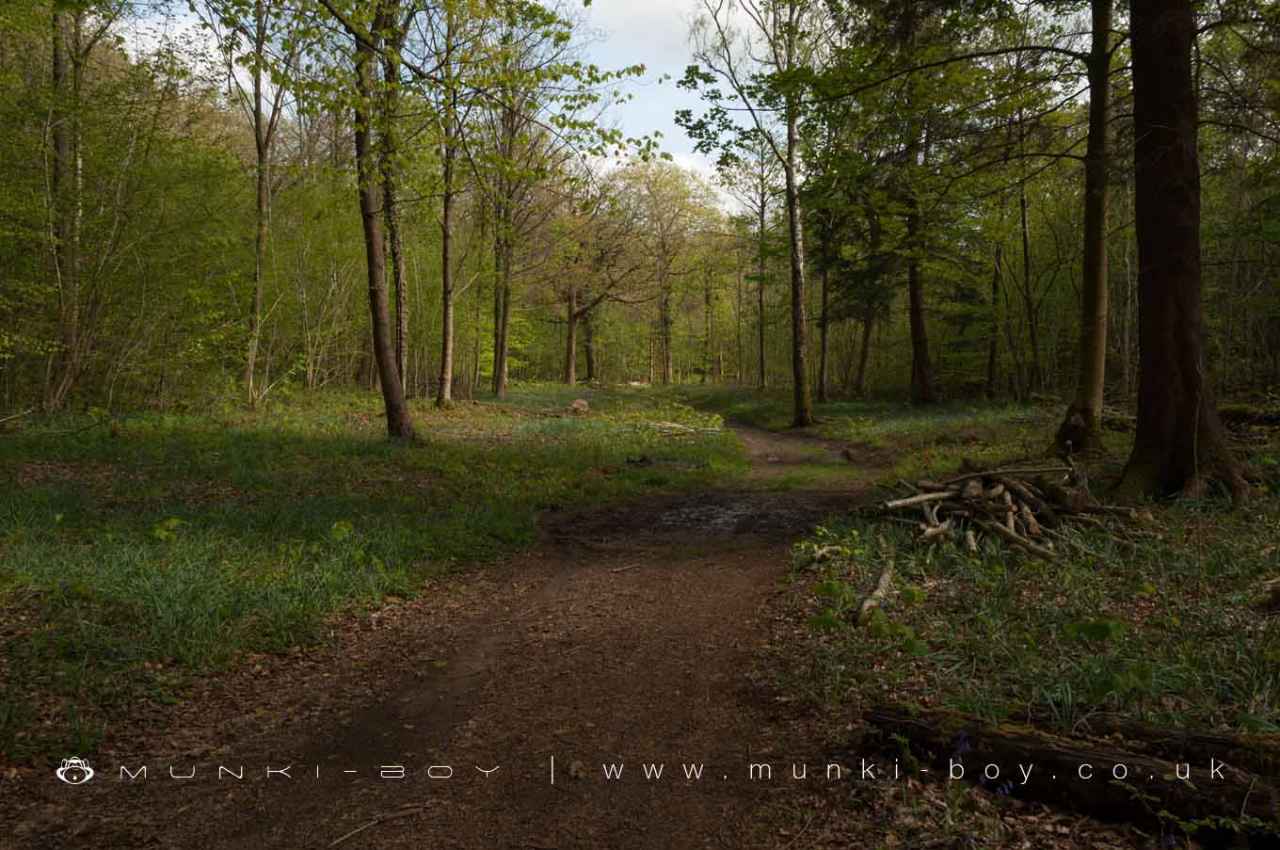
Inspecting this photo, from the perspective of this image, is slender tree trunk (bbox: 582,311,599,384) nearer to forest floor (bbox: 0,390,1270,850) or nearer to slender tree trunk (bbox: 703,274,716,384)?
slender tree trunk (bbox: 703,274,716,384)

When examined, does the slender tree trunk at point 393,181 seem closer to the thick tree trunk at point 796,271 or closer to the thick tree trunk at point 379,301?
the thick tree trunk at point 379,301

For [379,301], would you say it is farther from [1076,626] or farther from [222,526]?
[1076,626]

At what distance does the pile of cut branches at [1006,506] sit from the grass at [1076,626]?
24 cm

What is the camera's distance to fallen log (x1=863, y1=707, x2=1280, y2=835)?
2350mm

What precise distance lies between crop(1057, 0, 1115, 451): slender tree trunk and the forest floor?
4.84m

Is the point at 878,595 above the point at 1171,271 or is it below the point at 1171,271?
below

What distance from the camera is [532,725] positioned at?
3.79 meters

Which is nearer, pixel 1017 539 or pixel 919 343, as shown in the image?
pixel 1017 539

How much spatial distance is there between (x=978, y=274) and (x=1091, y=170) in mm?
13558

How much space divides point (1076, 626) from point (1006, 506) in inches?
135

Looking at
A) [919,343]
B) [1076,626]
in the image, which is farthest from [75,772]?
[919,343]

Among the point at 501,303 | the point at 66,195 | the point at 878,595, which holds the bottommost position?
the point at 878,595

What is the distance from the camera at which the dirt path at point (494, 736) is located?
9.50 ft

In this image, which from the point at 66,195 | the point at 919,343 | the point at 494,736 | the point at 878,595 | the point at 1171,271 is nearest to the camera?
the point at 494,736
